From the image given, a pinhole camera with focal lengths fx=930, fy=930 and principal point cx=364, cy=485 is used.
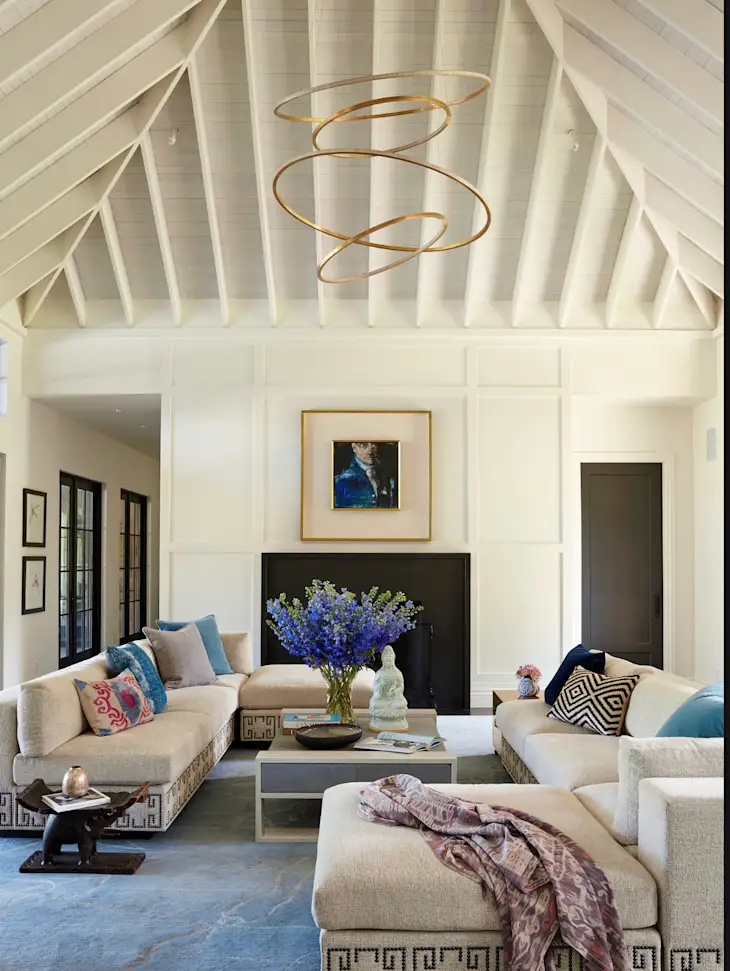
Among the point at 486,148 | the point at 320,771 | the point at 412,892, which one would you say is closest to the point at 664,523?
the point at 486,148

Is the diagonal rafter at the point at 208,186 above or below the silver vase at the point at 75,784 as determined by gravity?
above

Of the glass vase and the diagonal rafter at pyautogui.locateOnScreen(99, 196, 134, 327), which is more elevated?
the diagonal rafter at pyautogui.locateOnScreen(99, 196, 134, 327)

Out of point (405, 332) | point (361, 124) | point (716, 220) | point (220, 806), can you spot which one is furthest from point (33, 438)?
point (716, 220)

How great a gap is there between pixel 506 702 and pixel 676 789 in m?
2.80

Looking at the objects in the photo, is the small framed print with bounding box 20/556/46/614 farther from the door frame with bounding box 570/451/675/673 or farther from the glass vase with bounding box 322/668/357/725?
the door frame with bounding box 570/451/675/673

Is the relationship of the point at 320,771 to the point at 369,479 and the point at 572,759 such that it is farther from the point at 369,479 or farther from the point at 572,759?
the point at 369,479

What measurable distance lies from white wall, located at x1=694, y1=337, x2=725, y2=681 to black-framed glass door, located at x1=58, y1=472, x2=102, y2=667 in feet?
19.5

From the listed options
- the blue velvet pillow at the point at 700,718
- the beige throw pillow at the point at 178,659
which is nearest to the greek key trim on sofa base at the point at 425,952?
the blue velvet pillow at the point at 700,718

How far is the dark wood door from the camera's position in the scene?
8523mm

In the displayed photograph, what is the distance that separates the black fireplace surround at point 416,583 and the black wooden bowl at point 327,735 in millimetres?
3322

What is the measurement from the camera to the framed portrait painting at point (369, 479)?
779 cm

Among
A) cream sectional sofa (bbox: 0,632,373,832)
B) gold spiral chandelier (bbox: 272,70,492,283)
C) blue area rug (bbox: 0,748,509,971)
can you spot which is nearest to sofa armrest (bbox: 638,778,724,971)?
blue area rug (bbox: 0,748,509,971)

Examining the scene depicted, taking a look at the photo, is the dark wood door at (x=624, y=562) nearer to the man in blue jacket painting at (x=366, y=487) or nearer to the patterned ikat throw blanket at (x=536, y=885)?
the man in blue jacket painting at (x=366, y=487)

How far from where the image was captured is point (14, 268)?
6988mm
